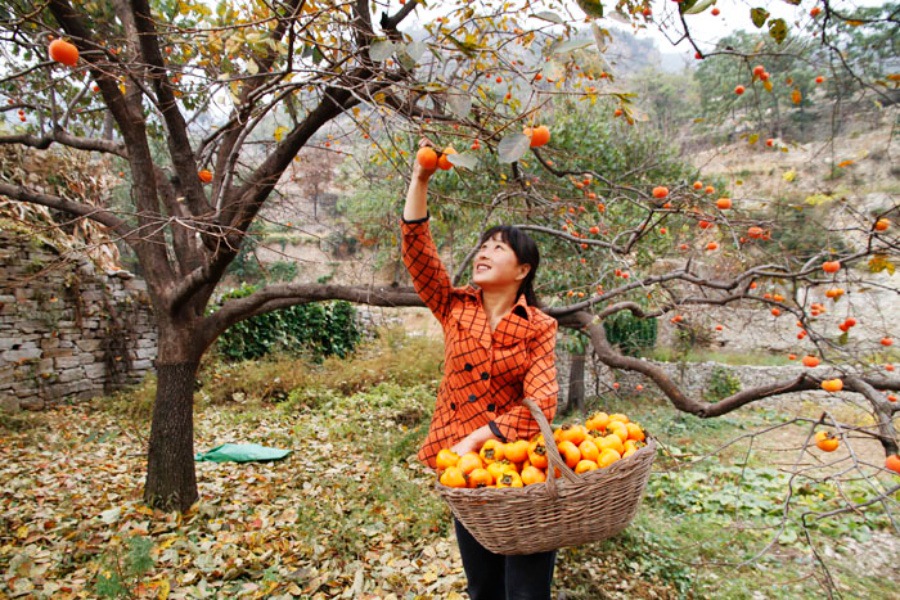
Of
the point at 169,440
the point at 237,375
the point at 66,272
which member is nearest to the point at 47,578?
the point at 169,440

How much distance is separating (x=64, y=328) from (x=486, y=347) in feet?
20.4

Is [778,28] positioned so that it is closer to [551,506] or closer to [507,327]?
[507,327]

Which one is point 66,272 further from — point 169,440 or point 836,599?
point 836,599

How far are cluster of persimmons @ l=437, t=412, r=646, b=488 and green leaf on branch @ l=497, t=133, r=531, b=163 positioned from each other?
686 mm

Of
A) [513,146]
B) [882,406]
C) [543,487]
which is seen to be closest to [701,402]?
[882,406]

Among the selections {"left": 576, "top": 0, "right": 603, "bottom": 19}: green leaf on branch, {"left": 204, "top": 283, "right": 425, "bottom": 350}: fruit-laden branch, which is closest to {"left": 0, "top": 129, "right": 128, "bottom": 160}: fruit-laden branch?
{"left": 204, "top": 283, "right": 425, "bottom": 350}: fruit-laden branch

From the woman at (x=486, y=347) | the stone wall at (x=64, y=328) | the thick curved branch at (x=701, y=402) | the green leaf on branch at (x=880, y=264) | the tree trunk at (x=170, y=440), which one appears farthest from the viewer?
the stone wall at (x=64, y=328)

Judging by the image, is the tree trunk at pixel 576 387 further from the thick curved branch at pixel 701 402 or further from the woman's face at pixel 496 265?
the woman's face at pixel 496 265

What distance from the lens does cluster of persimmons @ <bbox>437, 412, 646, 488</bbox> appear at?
1231mm

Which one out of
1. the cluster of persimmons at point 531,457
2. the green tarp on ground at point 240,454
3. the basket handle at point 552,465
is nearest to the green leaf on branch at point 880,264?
the cluster of persimmons at point 531,457

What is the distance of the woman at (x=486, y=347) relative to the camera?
1527 millimetres

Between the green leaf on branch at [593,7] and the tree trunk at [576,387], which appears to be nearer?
the green leaf on branch at [593,7]

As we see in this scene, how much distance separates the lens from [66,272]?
5.78 meters

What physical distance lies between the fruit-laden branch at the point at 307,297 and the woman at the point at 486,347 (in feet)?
3.39
